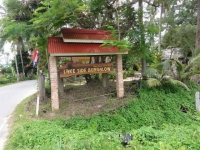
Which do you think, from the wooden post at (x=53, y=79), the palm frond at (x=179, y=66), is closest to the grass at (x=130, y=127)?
the wooden post at (x=53, y=79)

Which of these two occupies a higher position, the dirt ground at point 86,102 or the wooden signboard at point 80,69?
the wooden signboard at point 80,69

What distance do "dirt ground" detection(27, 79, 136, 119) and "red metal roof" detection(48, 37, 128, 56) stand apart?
6.87 feet

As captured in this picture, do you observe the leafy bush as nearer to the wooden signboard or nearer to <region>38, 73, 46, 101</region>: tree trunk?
<region>38, 73, 46, 101</region>: tree trunk

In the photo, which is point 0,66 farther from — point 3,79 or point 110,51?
point 110,51

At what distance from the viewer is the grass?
335cm

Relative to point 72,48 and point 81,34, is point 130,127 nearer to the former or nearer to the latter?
point 72,48

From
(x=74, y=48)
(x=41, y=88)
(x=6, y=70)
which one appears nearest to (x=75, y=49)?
(x=74, y=48)

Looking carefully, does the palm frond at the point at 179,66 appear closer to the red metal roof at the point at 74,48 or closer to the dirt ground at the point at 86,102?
the dirt ground at the point at 86,102

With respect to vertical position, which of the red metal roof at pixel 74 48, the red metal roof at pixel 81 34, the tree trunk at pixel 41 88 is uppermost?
the red metal roof at pixel 81 34

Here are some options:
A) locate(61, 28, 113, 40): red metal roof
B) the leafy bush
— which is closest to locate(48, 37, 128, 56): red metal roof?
locate(61, 28, 113, 40): red metal roof

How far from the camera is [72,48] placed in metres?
6.09

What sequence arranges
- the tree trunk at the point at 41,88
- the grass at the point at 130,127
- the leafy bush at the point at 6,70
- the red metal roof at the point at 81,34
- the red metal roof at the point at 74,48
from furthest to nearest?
the leafy bush at the point at 6,70
the tree trunk at the point at 41,88
the red metal roof at the point at 81,34
the red metal roof at the point at 74,48
the grass at the point at 130,127

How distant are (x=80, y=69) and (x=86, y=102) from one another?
5.08 ft

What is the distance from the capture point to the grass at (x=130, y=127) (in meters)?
3.35
